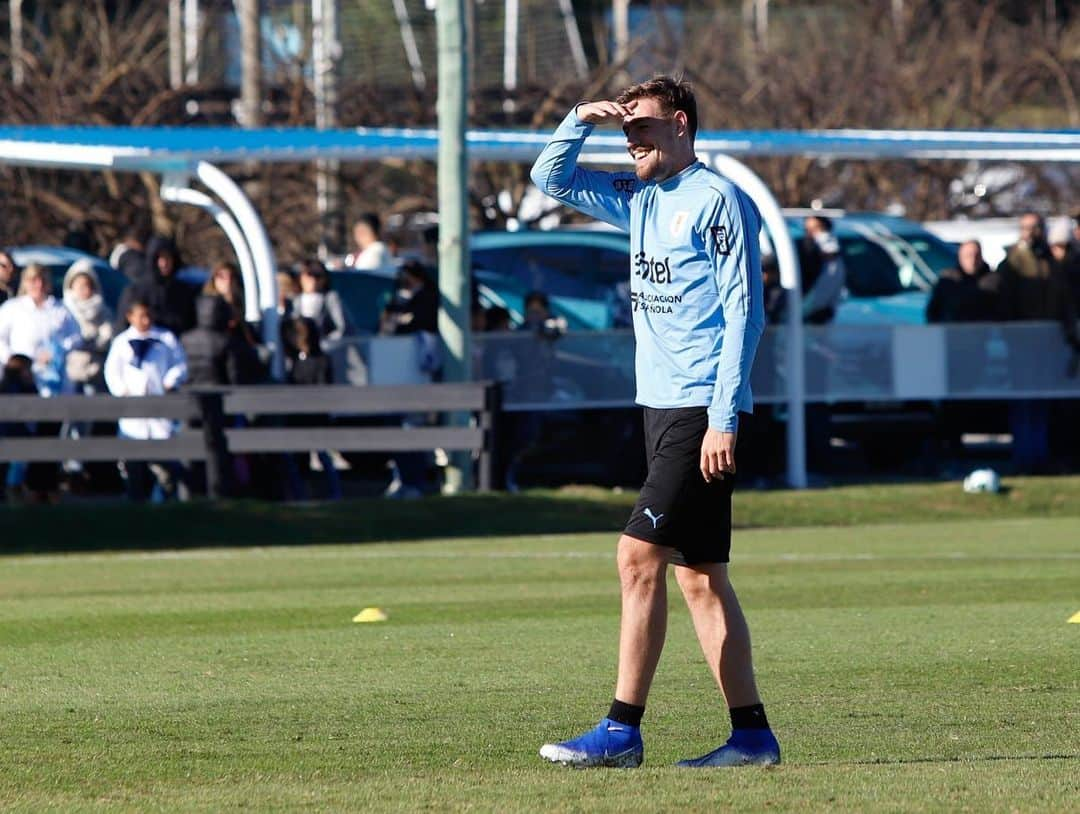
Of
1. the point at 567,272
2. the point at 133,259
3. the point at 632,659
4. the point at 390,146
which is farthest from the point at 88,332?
the point at 632,659

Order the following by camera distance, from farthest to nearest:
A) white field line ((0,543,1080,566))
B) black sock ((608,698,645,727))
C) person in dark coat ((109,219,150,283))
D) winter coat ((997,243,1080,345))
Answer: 1. winter coat ((997,243,1080,345))
2. person in dark coat ((109,219,150,283))
3. white field line ((0,543,1080,566))
4. black sock ((608,698,645,727))

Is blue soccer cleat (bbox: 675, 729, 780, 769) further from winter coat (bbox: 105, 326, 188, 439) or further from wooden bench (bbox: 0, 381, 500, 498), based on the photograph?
winter coat (bbox: 105, 326, 188, 439)

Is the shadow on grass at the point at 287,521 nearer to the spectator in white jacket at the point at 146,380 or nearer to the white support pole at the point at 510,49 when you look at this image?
the spectator in white jacket at the point at 146,380

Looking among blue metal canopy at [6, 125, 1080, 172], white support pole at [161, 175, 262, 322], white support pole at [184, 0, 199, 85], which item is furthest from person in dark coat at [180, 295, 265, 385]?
white support pole at [184, 0, 199, 85]

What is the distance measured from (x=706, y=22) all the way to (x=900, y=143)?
2462 centimetres

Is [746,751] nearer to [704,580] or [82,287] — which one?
[704,580]

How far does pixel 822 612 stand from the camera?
11344 millimetres

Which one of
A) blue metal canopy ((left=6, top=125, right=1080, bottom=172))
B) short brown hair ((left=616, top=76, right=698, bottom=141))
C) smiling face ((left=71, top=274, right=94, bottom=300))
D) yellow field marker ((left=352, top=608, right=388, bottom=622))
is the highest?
blue metal canopy ((left=6, top=125, right=1080, bottom=172))

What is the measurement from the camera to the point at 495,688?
8.61 m

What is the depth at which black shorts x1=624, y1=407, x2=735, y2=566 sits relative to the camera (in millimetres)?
6711

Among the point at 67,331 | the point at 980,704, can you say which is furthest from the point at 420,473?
the point at 980,704

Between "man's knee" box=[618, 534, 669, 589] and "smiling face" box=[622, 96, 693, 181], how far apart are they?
112 cm

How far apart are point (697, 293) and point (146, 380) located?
12549 mm

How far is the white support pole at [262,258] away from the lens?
64.4ft
